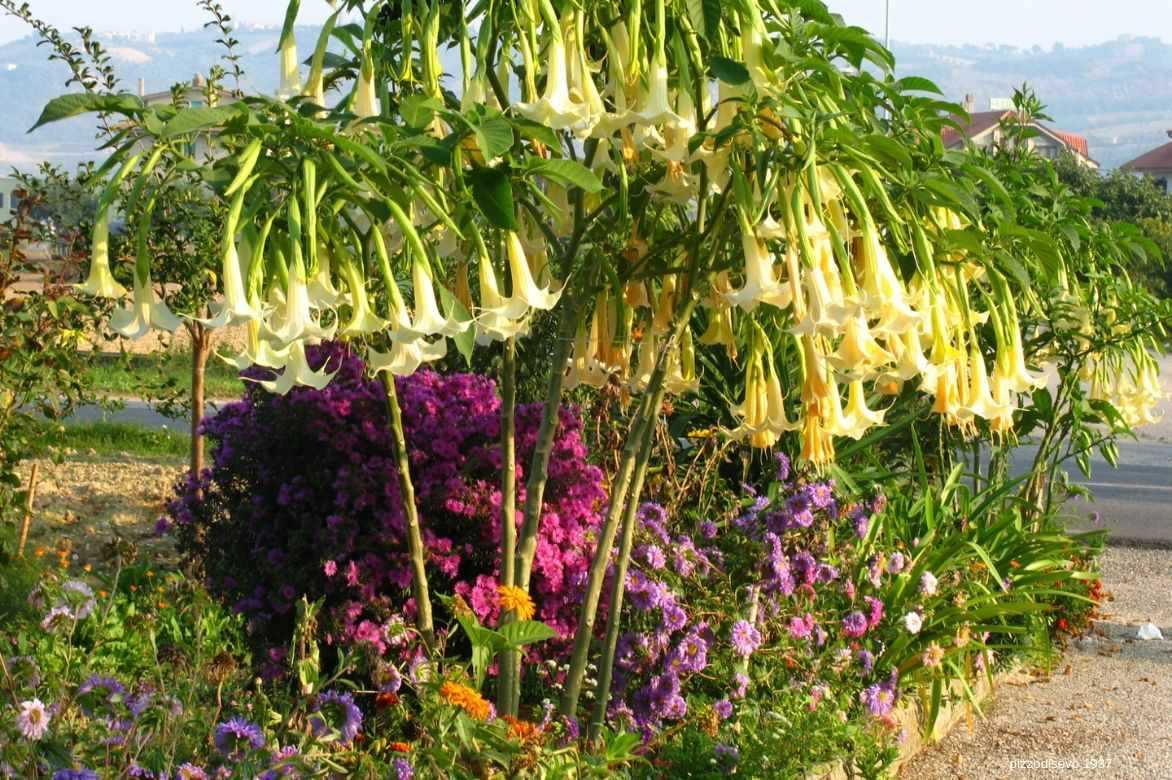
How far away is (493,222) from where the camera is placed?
240cm

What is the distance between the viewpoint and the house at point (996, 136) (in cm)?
426

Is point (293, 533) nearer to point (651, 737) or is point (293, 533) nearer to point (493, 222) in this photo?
point (651, 737)

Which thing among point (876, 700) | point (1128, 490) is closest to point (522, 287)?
point (876, 700)

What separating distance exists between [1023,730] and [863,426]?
212 cm

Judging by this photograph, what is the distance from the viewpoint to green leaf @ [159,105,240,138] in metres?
2.03

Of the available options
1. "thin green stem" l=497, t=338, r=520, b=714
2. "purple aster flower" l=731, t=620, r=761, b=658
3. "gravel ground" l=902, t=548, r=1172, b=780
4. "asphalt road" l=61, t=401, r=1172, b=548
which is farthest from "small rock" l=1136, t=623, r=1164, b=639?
"thin green stem" l=497, t=338, r=520, b=714

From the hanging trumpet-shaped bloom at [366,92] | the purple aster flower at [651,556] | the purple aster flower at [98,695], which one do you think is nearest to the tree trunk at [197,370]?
the purple aster flower at [651,556]

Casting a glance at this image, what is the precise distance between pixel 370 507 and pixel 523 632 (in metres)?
1.01

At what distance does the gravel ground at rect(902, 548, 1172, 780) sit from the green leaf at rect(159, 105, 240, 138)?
124 inches

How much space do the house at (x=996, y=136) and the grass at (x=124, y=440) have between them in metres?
5.61

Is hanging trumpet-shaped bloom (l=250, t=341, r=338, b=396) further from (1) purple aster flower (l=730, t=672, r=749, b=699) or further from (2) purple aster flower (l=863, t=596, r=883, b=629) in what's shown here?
(2) purple aster flower (l=863, t=596, r=883, b=629)

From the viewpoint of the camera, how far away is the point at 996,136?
11.0 m

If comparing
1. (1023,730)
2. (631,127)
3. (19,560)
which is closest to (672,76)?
(631,127)

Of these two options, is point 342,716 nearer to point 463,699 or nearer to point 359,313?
point 463,699
